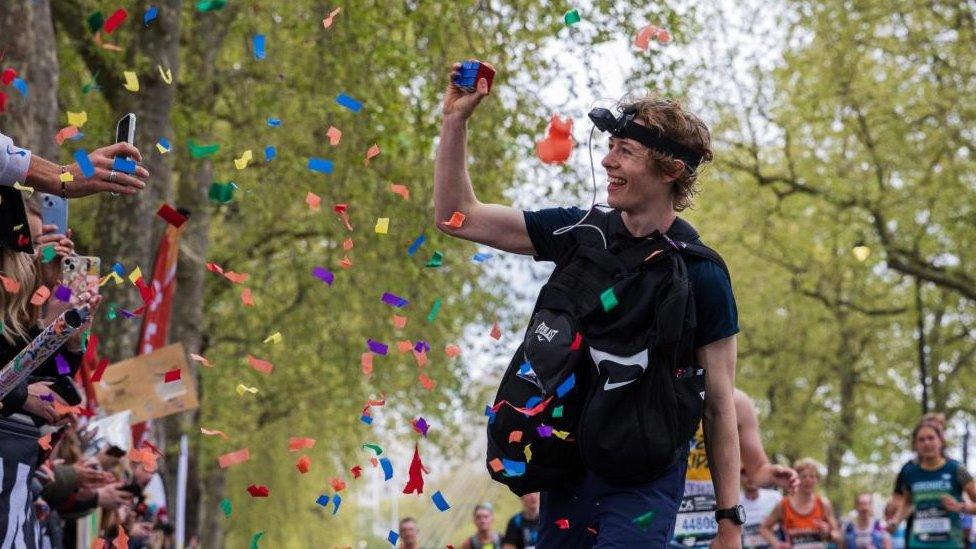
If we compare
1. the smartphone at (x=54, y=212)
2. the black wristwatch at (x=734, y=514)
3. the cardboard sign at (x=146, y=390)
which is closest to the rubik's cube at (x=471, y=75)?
the black wristwatch at (x=734, y=514)

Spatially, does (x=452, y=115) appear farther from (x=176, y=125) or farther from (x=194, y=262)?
(x=194, y=262)

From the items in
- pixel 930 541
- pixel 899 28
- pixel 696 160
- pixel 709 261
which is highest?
pixel 899 28

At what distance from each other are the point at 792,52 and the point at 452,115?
22073mm

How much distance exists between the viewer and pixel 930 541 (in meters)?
12.9

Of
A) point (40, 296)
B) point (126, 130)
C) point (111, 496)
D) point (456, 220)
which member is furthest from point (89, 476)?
point (456, 220)

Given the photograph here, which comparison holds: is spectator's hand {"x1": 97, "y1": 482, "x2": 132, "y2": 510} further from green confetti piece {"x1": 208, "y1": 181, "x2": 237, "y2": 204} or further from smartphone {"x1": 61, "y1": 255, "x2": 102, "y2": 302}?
smartphone {"x1": 61, "y1": 255, "x2": 102, "y2": 302}

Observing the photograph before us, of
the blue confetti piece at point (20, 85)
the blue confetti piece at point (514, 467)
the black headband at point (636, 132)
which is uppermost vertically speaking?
the blue confetti piece at point (20, 85)

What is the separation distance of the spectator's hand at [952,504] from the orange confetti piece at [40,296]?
29.0ft

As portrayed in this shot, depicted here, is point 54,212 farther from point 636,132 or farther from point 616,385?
point 616,385

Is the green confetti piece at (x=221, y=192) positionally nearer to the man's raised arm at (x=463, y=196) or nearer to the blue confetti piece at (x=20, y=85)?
the man's raised arm at (x=463, y=196)

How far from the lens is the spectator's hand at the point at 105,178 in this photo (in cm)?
470

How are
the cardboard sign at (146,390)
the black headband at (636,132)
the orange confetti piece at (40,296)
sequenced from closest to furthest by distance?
the black headband at (636,132)
the orange confetti piece at (40,296)
the cardboard sign at (146,390)

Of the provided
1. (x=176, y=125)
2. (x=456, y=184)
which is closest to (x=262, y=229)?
(x=176, y=125)

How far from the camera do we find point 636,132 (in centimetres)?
503
